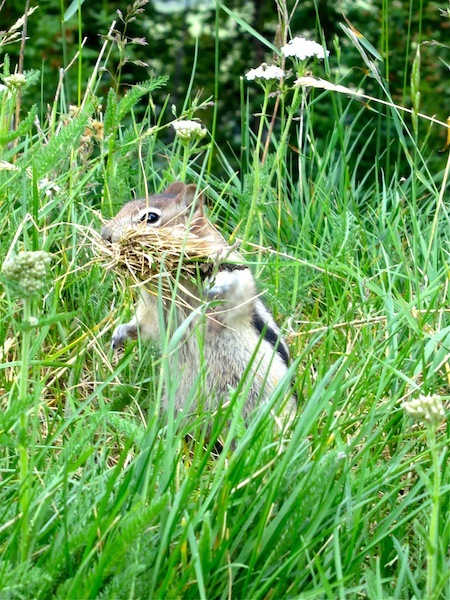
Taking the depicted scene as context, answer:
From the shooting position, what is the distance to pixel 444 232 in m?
4.02

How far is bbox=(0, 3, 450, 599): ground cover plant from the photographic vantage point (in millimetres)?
1983

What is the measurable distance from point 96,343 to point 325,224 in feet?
3.50

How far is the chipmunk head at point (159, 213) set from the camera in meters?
3.17

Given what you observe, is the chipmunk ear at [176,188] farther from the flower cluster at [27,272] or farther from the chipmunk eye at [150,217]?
the flower cluster at [27,272]

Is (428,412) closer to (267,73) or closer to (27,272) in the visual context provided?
(27,272)

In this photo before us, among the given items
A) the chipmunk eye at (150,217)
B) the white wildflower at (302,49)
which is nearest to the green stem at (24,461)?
the chipmunk eye at (150,217)

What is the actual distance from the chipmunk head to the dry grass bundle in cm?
5

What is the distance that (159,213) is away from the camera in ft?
10.9

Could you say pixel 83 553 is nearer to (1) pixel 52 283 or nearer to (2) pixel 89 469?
(2) pixel 89 469

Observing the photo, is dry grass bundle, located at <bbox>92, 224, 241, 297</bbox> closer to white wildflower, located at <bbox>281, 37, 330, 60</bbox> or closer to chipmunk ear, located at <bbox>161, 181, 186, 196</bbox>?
chipmunk ear, located at <bbox>161, 181, 186, 196</bbox>

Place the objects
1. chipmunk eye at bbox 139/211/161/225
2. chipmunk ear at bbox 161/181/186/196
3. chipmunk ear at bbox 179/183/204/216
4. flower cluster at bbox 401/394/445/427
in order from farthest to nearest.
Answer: chipmunk ear at bbox 161/181/186/196, chipmunk ear at bbox 179/183/204/216, chipmunk eye at bbox 139/211/161/225, flower cluster at bbox 401/394/445/427

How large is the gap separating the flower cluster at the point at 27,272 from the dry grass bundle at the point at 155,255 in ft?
3.20

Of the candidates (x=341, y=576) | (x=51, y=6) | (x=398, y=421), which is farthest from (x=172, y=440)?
(x=51, y=6)

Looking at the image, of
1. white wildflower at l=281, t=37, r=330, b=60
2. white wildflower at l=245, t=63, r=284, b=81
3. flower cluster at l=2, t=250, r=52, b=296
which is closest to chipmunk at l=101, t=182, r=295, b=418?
white wildflower at l=245, t=63, r=284, b=81
